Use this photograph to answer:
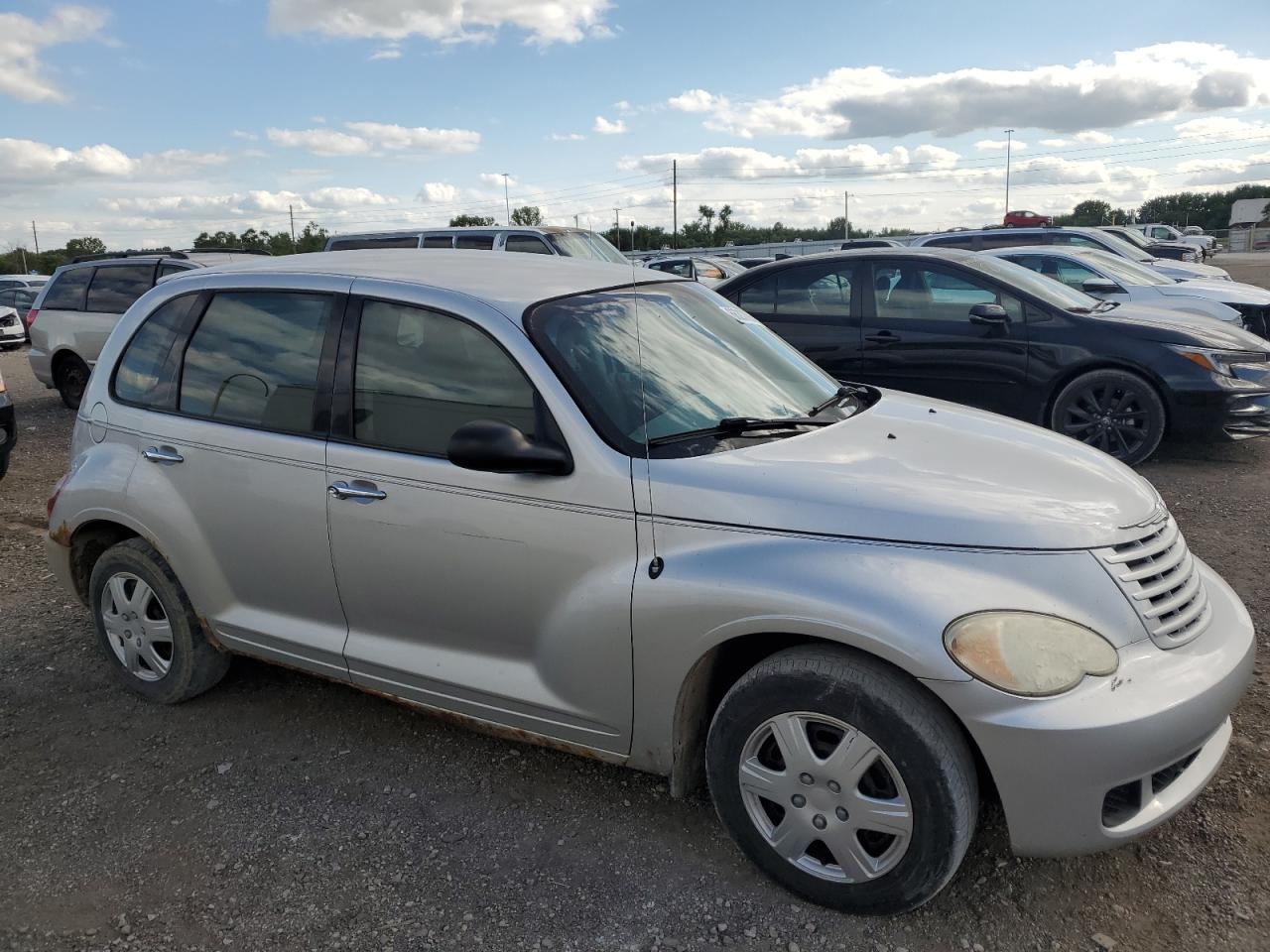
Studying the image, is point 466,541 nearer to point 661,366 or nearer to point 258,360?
point 661,366

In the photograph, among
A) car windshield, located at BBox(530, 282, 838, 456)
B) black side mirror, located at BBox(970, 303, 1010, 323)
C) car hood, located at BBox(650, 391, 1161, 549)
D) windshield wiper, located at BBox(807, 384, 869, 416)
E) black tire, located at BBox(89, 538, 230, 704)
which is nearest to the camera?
car hood, located at BBox(650, 391, 1161, 549)

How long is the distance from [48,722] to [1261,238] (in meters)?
75.2

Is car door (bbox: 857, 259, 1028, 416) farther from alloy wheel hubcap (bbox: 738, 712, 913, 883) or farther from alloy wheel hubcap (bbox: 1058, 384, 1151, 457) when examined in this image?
alloy wheel hubcap (bbox: 738, 712, 913, 883)

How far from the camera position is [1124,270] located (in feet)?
35.7

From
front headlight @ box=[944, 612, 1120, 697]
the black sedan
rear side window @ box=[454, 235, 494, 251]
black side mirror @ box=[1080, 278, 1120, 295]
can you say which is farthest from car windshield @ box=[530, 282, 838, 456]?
rear side window @ box=[454, 235, 494, 251]

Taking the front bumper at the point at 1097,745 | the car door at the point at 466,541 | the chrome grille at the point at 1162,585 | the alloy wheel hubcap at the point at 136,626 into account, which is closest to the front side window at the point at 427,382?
the car door at the point at 466,541

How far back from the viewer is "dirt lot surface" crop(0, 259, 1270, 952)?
8.52 feet

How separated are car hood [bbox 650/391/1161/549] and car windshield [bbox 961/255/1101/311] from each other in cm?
470

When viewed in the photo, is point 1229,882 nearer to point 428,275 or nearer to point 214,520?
point 428,275

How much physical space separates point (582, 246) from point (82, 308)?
6458 mm

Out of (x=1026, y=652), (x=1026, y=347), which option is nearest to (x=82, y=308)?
(x=1026, y=347)

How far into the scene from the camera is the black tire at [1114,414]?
6.98 m

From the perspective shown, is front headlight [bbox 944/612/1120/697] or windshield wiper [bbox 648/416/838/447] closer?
front headlight [bbox 944/612/1120/697]

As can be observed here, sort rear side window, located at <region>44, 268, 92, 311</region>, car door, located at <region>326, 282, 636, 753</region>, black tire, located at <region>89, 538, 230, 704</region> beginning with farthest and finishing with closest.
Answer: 1. rear side window, located at <region>44, 268, 92, 311</region>
2. black tire, located at <region>89, 538, 230, 704</region>
3. car door, located at <region>326, 282, 636, 753</region>
